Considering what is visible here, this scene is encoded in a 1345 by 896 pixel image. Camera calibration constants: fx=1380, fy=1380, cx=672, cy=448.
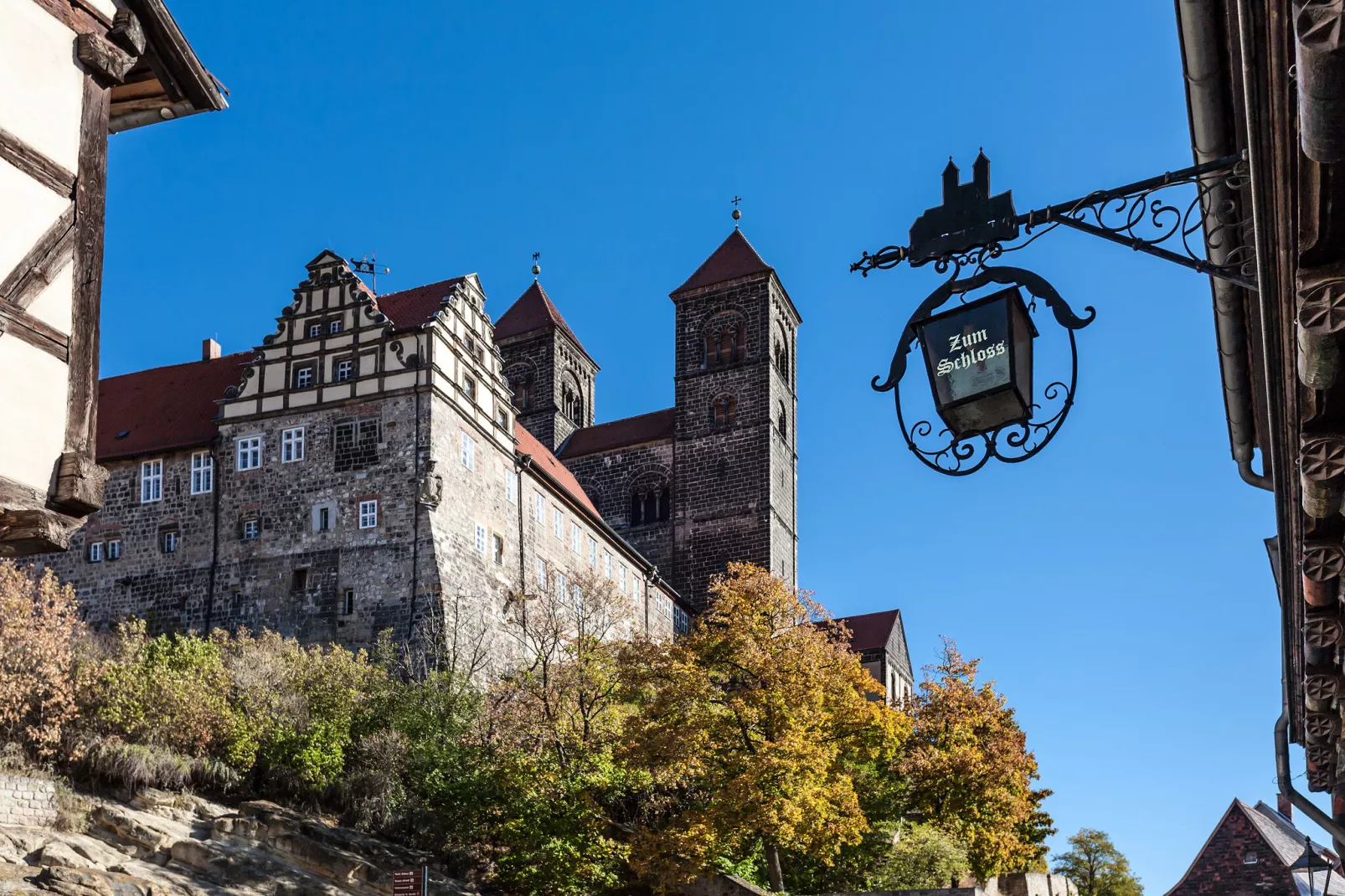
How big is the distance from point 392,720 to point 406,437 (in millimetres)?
9376

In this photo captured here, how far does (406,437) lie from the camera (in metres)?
39.2

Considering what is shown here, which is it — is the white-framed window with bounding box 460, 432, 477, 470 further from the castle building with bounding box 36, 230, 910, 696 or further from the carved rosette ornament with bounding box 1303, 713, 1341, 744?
the carved rosette ornament with bounding box 1303, 713, 1341, 744

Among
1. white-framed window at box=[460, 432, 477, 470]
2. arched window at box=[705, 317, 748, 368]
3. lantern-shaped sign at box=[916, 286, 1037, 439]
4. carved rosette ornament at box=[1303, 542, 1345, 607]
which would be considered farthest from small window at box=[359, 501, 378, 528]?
lantern-shaped sign at box=[916, 286, 1037, 439]

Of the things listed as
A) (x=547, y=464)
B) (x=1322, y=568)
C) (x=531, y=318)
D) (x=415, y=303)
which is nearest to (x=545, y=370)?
(x=531, y=318)

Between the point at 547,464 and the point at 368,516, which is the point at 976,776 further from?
the point at 547,464

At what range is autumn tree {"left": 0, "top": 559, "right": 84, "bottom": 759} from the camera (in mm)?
27859

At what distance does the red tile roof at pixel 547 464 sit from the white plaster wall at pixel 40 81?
35.8 meters

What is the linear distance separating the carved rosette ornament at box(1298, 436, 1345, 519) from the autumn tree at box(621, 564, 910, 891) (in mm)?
22033

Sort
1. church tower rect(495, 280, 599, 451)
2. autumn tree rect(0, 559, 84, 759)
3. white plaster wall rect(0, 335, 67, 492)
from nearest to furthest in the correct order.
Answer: white plaster wall rect(0, 335, 67, 492), autumn tree rect(0, 559, 84, 759), church tower rect(495, 280, 599, 451)

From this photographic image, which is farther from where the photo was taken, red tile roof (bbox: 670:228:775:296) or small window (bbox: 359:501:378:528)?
red tile roof (bbox: 670:228:775:296)

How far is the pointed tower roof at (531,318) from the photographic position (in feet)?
246

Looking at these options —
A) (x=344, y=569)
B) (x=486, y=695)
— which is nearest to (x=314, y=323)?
(x=344, y=569)

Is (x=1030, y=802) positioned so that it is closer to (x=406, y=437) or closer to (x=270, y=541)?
(x=406, y=437)

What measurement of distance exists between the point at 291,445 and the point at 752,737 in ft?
58.9
